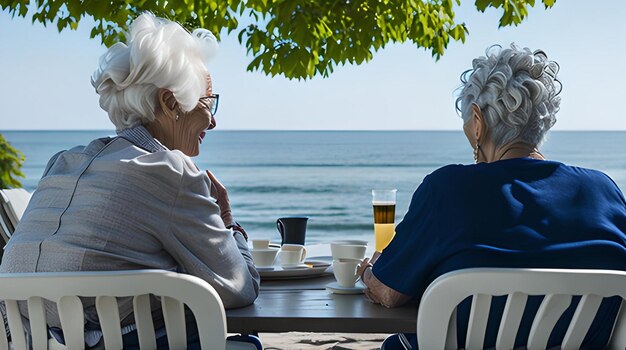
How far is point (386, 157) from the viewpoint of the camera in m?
37.4

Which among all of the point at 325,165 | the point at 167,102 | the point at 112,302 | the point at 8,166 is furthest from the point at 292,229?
the point at 325,165

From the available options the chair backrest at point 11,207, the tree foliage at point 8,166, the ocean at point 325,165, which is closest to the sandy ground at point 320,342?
the chair backrest at point 11,207

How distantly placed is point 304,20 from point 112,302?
4.25 meters

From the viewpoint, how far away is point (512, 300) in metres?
2.00

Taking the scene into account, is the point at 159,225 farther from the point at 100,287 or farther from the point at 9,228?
the point at 9,228

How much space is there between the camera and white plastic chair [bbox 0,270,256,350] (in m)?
1.96

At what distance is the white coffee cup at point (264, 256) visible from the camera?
2.91 metres

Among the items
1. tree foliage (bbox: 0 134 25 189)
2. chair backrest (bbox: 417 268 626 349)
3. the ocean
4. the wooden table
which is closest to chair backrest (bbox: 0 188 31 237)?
the wooden table

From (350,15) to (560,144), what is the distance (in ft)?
128

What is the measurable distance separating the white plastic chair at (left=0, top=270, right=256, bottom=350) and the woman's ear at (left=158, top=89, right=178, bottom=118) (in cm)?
64

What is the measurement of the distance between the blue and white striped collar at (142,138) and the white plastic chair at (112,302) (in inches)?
19.9

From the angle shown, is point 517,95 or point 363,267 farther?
point 363,267

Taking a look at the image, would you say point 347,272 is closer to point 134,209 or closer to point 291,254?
point 291,254

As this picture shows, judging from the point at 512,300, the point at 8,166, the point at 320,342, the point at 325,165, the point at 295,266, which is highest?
the point at 512,300
